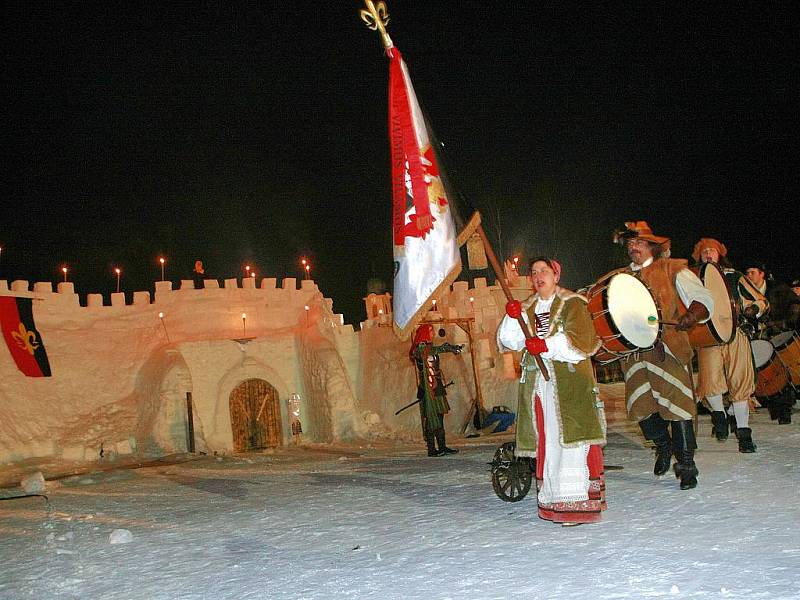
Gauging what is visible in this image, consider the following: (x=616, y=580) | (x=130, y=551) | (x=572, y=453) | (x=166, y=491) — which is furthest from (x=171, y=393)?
(x=616, y=580)

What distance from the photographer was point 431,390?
10016 mm

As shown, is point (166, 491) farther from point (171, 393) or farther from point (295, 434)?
point (295, 434)

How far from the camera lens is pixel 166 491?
7.88m

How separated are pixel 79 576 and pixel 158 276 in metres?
19.9

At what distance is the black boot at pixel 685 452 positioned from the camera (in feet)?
17.7

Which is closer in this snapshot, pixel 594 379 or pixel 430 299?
pixel 594 379

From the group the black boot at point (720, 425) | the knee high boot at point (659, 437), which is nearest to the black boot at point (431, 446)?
the black boot at point (720, 425)

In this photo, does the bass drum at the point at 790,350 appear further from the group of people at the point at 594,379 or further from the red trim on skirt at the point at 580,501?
the red trim on skirt at the point at 580,501

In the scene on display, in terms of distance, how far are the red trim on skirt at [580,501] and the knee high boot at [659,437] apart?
49.2 inches

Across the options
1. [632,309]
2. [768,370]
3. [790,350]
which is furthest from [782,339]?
[632,309]

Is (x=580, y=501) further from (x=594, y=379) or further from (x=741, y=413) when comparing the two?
(x=741, y=413)

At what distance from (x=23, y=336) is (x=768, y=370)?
15.5 metres

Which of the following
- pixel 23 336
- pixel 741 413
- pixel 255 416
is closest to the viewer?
pixel 741 413

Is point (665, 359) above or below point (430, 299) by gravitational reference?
below
